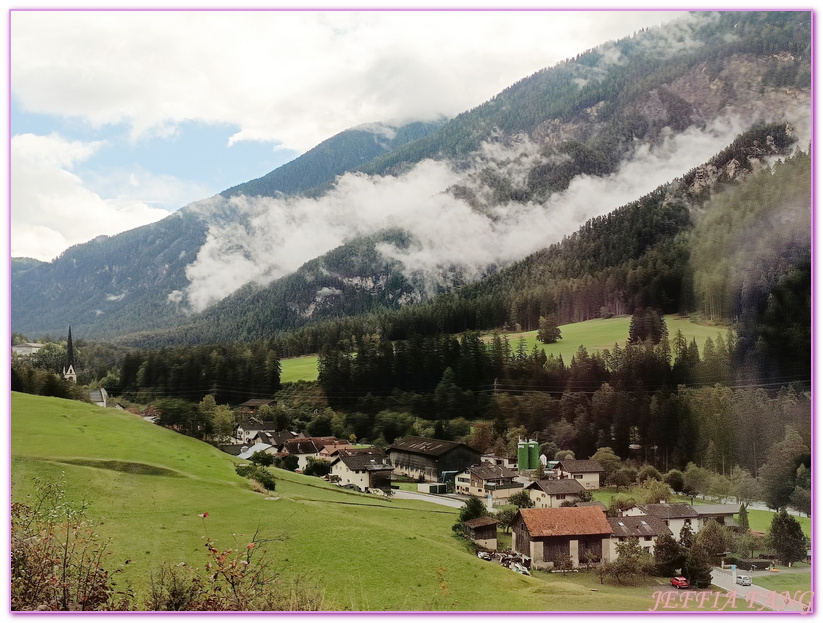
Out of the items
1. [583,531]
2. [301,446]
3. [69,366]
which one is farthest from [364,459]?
[69,366]

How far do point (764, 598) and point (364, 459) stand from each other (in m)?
6.17

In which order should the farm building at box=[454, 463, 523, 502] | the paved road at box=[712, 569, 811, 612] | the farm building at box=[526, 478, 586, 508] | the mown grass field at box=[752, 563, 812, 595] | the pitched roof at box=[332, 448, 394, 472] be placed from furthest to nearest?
1. the pitched roof at box=[332, 448, 394, 472]
2. the farm building at box=[454, 463, 523, 502]
3. the farm building at box=[526, 478, 586, 508]
4. the mown grass field at box=[752, 563, 812, 595]
5. the paved road at box=[712, 569, 811, 612]

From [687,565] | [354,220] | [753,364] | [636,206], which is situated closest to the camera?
[687,565]

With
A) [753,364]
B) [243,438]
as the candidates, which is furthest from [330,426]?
[753,364]

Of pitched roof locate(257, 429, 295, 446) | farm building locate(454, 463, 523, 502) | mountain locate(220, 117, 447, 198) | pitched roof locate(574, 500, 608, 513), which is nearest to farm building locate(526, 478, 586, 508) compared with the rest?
pitched roof locate(574, 500, 608, 513)

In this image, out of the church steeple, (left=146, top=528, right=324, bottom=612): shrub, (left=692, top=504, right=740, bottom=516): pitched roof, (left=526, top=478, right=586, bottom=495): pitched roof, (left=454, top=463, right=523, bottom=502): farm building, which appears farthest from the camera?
the church steeple

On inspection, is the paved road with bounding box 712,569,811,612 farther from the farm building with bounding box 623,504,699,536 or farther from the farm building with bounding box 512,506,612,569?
the farm building with bounding box 512,506,612,569

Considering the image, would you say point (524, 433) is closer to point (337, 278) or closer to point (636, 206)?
point (636, 206)

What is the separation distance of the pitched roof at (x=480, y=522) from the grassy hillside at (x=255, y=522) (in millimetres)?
347

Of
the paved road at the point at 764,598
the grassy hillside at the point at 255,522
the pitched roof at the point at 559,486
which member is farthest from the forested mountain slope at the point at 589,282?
the paved road at the point at 764,598

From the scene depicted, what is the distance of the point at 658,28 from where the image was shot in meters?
11.6

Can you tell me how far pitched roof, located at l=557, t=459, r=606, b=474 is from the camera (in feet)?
33.5

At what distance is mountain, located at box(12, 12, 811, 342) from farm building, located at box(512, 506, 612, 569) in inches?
227

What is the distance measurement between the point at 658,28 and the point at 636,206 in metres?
3.49
